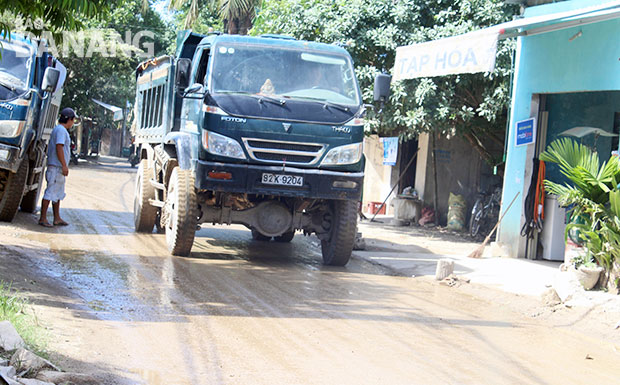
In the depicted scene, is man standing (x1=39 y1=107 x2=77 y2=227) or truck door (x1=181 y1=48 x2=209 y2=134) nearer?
Result: truck door (x1=181 y1=48 x2=209 y2=134)

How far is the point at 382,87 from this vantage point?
32.0 ft

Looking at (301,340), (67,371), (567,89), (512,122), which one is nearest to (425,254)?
(512,122)

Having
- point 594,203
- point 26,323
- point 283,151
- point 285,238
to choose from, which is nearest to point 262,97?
point 283,151

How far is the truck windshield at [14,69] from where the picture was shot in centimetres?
1034

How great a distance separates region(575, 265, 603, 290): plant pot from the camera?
8.11 metres

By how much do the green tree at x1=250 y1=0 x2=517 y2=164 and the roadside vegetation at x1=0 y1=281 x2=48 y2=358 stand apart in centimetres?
852

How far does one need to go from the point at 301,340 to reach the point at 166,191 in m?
5.13

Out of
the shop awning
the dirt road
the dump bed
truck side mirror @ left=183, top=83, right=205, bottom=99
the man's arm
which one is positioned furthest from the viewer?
the man's arm

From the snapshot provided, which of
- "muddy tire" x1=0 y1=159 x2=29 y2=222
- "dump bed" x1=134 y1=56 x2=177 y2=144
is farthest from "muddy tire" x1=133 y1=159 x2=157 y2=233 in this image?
"muddy tire" x1=0 y1=159 x2=29 y2=222

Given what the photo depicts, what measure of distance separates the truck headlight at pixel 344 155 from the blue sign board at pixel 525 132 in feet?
12.5

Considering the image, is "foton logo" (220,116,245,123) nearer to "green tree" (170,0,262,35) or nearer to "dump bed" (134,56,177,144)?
"dump bed" (134,56,177,144)

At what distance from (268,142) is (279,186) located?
550 mm

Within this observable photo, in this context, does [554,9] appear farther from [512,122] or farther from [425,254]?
[425,254]

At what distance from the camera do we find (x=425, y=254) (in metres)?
11.9
